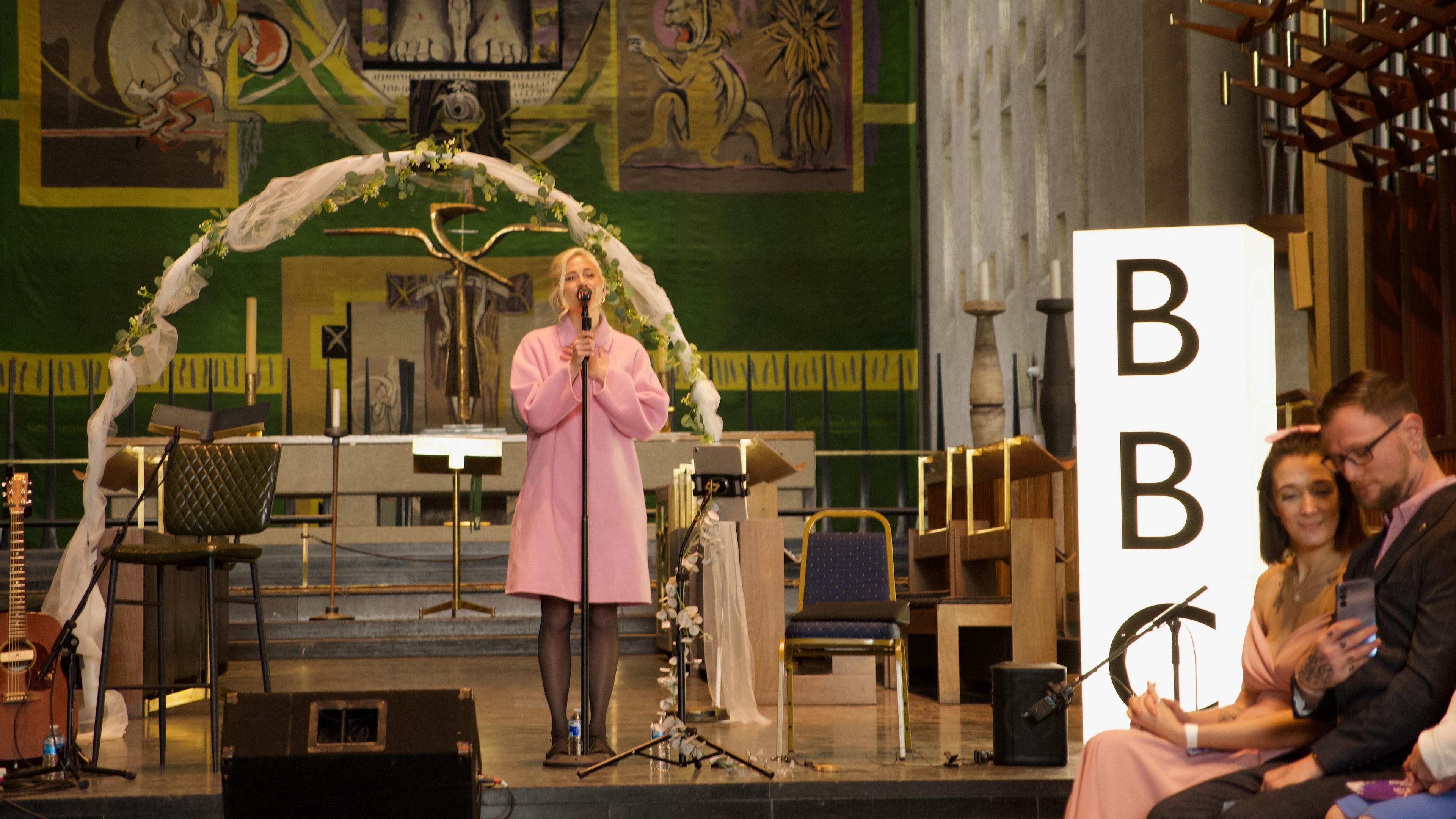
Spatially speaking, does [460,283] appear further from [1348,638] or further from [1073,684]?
[1348,638]

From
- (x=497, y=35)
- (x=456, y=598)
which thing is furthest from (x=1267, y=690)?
(x=497, y=35)

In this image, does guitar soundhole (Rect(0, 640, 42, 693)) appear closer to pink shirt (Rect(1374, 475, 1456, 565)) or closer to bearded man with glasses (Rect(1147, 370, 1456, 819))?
bearded man with glasses (Rect(1147, 370, 1456, 819))

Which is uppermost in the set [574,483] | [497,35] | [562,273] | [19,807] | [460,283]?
[497,35]

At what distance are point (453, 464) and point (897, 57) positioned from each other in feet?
24.4

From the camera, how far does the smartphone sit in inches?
91.0

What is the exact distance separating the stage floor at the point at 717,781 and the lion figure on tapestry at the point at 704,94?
902cm

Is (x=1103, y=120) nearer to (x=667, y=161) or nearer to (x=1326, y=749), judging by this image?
(x=667, y=161)

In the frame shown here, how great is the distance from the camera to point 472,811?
3121 mm

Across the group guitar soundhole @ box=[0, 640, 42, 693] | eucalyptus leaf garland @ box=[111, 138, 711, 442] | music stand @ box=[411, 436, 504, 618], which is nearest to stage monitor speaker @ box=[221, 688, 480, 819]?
guitar soundhole @ box=[0, 640, 42, 693]

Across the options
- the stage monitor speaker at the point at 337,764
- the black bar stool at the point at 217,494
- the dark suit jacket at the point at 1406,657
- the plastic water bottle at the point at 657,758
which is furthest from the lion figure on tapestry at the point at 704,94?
the dark suit jacket at the point at 1406,657

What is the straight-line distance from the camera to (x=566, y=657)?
160 inches

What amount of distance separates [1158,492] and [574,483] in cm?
157

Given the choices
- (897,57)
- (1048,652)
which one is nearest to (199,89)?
(897,57)

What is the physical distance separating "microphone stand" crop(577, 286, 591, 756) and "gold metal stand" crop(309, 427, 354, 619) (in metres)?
4.26
